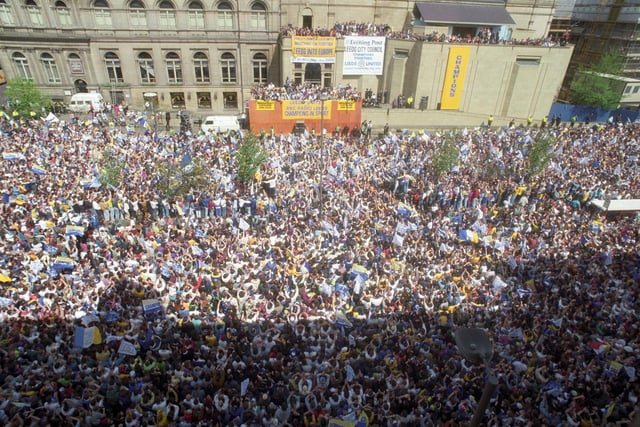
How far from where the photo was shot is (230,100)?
138 feet

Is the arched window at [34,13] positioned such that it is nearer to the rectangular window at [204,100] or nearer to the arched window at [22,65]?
the arched window at [22,65]

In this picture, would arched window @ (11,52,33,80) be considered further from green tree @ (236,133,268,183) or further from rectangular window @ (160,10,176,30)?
green tree @ (236,133,268,183)

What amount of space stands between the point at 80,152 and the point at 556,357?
26.7 m

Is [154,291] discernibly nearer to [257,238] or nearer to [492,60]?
[257,238]

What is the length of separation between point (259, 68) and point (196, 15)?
24.6 feet

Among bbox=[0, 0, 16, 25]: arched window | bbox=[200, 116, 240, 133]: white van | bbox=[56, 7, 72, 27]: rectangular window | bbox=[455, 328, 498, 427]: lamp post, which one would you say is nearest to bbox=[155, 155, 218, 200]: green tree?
bbox=[200, 116, 240, 133]: white van

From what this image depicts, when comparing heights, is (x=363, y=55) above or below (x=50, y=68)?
above

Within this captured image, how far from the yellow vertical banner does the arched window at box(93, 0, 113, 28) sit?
1246 inches

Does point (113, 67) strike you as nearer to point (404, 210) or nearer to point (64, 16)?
point (64, 16)

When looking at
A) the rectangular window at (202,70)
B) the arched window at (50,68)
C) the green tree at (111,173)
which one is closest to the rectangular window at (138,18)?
the rectangular window at (202,70)

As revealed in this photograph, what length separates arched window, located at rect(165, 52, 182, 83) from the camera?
38.9 m

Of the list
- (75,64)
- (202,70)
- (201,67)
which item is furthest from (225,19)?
(75,64)

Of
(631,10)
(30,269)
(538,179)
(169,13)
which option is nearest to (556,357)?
(538,179)

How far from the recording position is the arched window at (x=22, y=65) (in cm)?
3591
